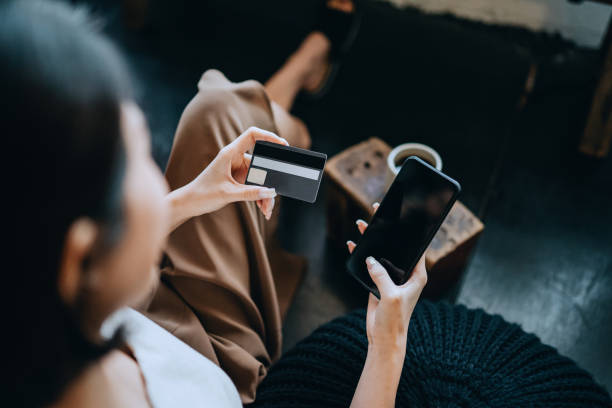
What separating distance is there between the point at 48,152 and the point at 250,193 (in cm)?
55

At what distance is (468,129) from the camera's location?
169 cm

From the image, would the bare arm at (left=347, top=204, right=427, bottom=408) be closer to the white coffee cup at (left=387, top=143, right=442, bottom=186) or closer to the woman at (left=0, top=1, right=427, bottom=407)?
the woman at (left=0, top=1, right=427, bottom=407)

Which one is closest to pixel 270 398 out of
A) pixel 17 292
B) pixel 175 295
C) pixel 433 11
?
pixel 175 295

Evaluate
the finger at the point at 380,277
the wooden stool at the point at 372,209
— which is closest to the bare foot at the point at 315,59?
the wooden stool at the point at 372,209

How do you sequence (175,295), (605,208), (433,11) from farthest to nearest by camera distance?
1. (433,11)
2. (605,208)
3. (175,295)

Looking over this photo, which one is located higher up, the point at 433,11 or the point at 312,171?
the point at 433,11

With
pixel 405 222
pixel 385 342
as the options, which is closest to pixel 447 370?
pixel 385 342

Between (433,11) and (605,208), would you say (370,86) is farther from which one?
(605,208)

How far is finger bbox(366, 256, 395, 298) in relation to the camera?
822mm

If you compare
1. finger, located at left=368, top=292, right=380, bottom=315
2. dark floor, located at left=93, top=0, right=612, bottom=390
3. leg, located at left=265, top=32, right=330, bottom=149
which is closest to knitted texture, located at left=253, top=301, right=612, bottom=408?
finger, located at left=368, top=292, right=380, bottom=315

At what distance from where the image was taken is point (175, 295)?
37.3 inches

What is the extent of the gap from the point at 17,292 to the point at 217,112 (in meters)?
0.67

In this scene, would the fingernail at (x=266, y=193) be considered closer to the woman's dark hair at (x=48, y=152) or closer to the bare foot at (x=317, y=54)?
the woman's dark hair at (x=48, y=152)

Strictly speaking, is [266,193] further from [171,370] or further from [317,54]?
[317,54]
